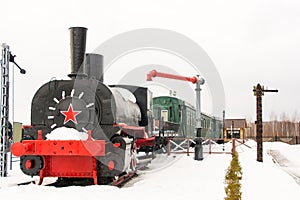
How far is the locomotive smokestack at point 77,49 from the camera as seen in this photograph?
945 cm

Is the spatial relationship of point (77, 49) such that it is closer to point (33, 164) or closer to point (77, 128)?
point (77, 128)

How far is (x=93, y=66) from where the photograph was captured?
10289 millimetres

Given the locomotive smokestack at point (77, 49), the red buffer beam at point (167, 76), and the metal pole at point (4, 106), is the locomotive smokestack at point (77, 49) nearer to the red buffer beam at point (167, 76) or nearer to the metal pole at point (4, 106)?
the metal pole at point (4, 106)

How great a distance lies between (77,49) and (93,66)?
0.93 metres

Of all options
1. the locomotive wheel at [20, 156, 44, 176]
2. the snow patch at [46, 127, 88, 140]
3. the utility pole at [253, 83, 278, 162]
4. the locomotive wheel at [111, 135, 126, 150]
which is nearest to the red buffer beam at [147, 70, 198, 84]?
the utility pole at [253, 83, 278, 162]

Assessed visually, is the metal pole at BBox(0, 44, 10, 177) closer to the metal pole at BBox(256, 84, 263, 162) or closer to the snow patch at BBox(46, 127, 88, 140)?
the snow patch at BBox(46, 127, 88, 140)

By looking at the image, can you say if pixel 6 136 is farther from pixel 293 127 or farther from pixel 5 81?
pixel 293 127

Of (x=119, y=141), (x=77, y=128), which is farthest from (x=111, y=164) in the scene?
(x=77, y=128)

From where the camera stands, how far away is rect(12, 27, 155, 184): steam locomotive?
848 cm

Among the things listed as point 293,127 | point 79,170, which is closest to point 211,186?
point 79,170

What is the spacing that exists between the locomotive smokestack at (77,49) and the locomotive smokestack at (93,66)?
2.28ft

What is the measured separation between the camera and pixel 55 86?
366 inches

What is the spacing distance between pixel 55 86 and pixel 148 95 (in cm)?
430

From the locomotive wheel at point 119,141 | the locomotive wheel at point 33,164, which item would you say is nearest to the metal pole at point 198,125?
the locomotive wheel at point 119,141
